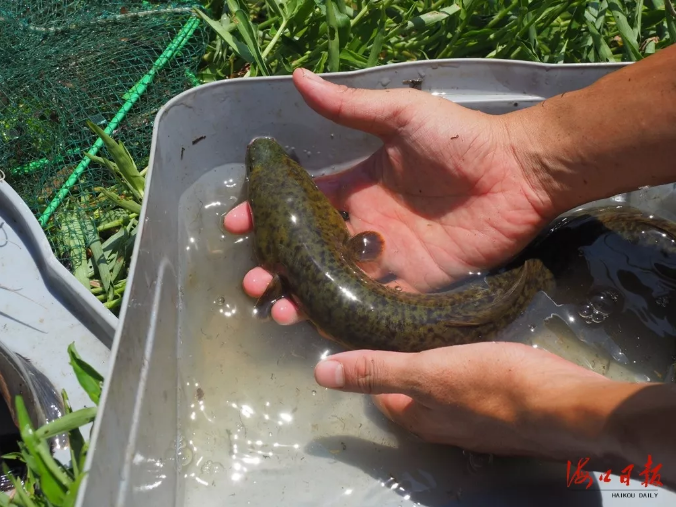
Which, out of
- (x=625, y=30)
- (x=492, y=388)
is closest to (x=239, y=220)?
(x=492, y=388)

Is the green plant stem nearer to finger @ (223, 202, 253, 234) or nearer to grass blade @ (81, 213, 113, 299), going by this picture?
finger @ (223, 202, 253, 234)

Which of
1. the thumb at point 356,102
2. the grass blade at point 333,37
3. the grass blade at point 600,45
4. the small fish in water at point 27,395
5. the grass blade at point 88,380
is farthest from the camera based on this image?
the grass blade at point 600,45

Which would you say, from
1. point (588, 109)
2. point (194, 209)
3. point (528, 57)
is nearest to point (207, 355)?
point (194, 209)

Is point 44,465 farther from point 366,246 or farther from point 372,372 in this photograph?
point 366,246

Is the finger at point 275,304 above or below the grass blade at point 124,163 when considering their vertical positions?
below

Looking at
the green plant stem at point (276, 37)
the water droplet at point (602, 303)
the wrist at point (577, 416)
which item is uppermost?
the green plant stem at point (276, 37)

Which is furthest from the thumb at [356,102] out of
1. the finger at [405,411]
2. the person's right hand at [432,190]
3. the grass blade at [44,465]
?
the grass blade at [44,465]

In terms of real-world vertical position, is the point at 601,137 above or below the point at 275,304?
above

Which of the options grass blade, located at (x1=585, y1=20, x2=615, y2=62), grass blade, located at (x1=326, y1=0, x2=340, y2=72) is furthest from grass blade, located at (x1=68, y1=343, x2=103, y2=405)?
grass blade, located at (x1=585, y1=20, x2=615, y2=62)

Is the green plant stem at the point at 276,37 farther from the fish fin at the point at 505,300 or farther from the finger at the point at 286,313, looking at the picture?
the fish fin at the point at 505,300

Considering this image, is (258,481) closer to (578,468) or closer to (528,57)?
(578,468)
